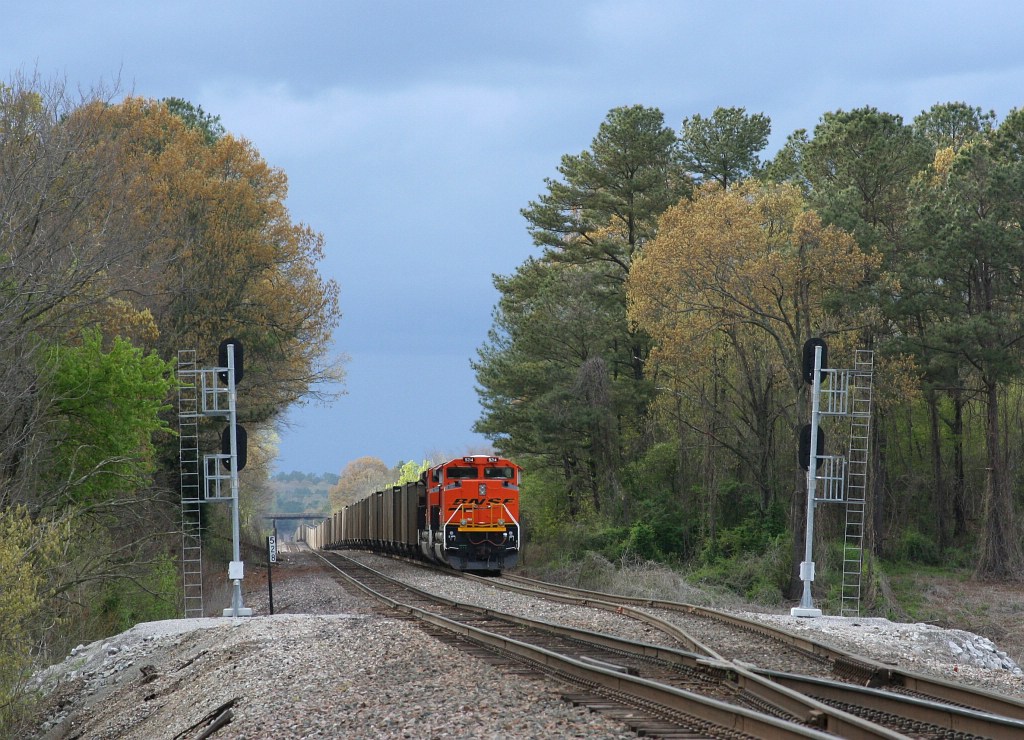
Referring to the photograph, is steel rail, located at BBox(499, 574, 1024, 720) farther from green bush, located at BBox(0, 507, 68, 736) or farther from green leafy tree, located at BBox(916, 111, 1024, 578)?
green leafy tree, located at BBox(916, 111, 1024, 578)

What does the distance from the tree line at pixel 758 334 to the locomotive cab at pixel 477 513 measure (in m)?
6.98

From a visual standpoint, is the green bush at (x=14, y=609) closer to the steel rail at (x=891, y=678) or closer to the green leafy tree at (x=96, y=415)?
the green leafy tree at (x=96, y=415)

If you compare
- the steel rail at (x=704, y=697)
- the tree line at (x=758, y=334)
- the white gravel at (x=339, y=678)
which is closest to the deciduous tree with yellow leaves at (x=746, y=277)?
the tree line at (x=758, y=334)

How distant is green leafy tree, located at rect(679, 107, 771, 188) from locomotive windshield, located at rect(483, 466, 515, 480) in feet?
69.4

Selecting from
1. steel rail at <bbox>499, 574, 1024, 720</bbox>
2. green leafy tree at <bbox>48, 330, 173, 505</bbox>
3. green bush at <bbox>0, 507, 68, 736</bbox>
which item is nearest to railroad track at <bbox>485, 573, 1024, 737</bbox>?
steel rail at <bbox>499, 574, 1024, 720</bbox>

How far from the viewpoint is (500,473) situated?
31547 mm

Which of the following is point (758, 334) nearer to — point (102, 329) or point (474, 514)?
point (474, 514)

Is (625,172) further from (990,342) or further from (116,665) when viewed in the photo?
(116,665)

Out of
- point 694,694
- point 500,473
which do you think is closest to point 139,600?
point 500,473

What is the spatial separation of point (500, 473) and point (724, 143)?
74.5 feet

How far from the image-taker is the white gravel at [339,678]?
374 inches

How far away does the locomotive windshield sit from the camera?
31.2 m

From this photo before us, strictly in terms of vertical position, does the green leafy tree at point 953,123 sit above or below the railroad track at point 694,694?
above

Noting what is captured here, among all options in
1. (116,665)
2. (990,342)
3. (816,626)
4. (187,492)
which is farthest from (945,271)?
(116,665)
